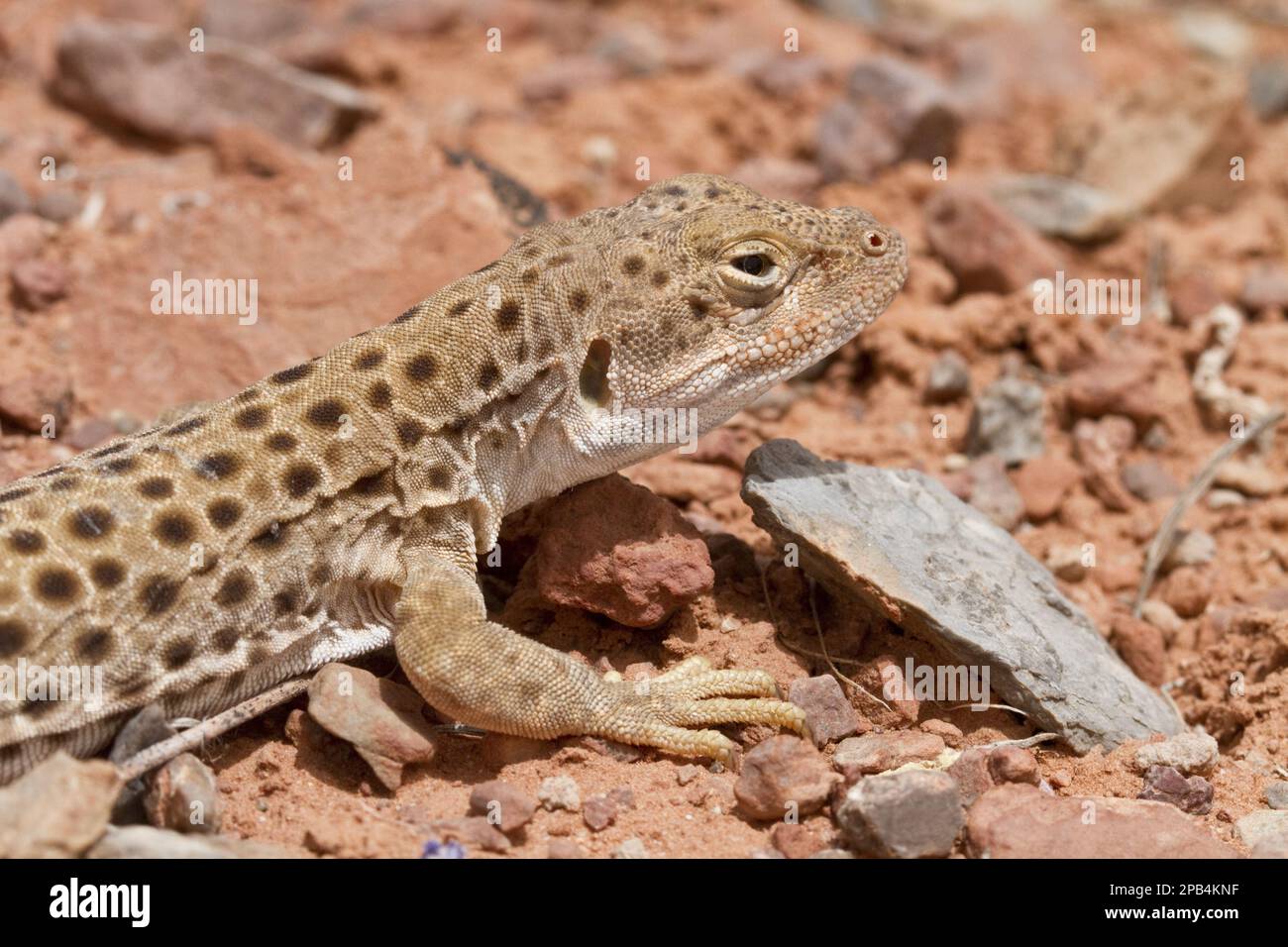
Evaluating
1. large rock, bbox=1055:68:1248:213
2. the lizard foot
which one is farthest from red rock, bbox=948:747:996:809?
large rock, bbox=1055:68:1248:213

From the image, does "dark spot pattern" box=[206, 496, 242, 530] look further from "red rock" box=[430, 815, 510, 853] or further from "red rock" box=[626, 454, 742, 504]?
"red rock" box=[626, 454, 742, 504]

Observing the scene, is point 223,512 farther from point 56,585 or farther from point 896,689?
point 896,689

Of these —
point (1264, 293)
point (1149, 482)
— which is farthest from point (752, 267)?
point (1264, 293)

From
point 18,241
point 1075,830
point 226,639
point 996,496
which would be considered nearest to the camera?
point 1075,830

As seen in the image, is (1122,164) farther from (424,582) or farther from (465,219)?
(424,582)

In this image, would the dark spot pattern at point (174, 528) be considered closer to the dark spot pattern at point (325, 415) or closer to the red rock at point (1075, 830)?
the dark spot pattern at point (325, 415)

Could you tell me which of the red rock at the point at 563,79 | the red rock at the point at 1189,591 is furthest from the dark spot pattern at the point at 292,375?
the red rock at the point at 563,79

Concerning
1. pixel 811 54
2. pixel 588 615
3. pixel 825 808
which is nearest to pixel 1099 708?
pixel 825 808
